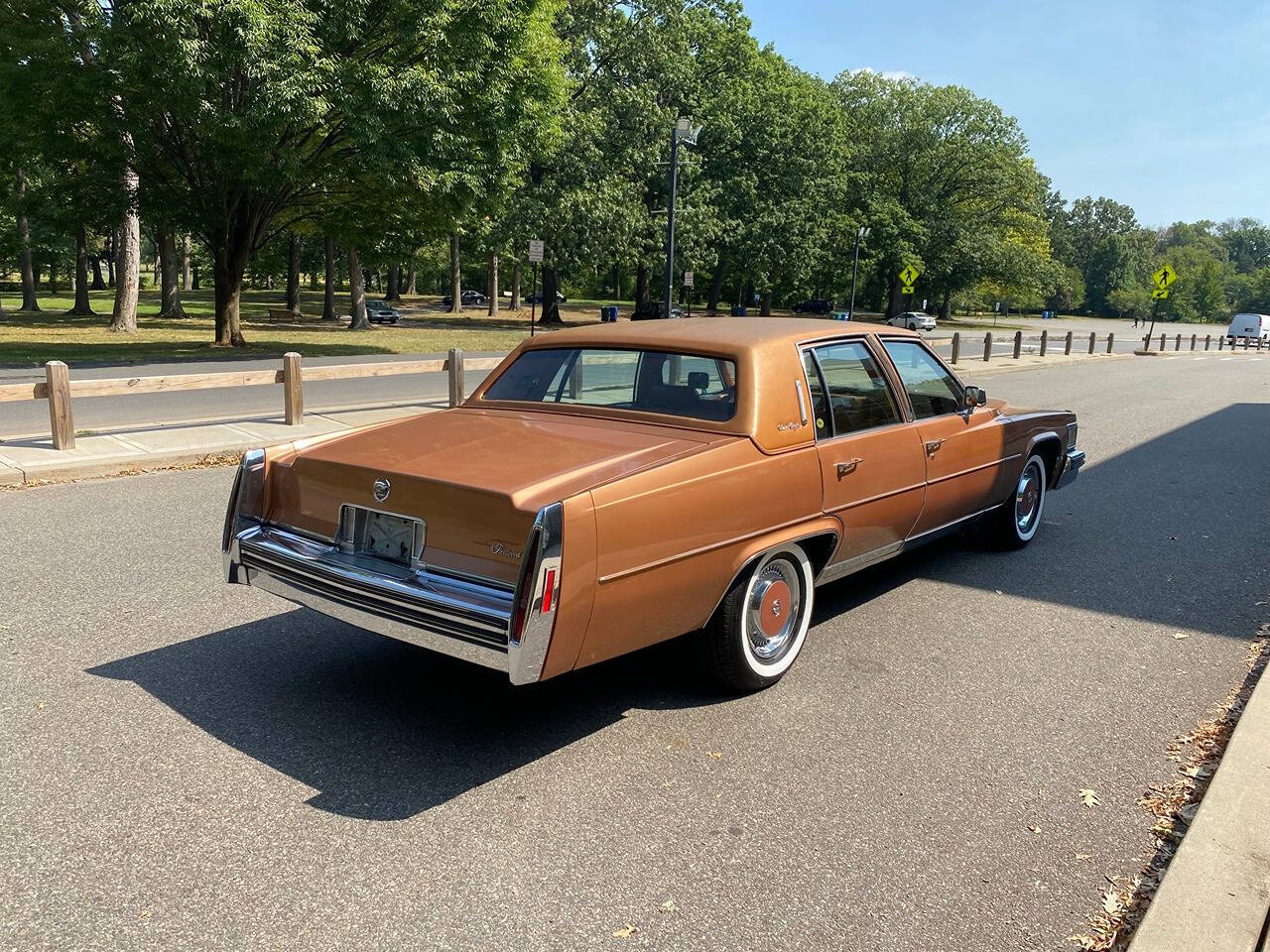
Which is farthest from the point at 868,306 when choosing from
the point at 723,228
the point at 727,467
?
the point at 727,467

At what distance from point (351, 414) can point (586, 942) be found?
32.8ft

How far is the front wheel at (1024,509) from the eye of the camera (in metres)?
6.49

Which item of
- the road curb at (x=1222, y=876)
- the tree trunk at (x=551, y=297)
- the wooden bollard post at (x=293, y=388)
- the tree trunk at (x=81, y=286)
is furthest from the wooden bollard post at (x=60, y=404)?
the tree trunk at (x=551, y=297)

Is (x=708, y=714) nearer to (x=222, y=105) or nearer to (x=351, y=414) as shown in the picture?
(x=351, y=414)

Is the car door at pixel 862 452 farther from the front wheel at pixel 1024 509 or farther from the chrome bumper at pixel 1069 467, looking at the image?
the chrome bumper at pixel 1069 467

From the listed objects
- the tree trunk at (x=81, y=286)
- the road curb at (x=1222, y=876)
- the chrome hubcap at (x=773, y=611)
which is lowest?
the road curb at (x=1222, y=876)

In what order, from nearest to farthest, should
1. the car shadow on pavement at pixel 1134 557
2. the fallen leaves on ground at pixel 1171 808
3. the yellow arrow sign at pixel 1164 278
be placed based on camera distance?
1. the fallen leaves on ground at pixel 1171 808
2. the car shadow on pavement at pixel 1134 557
3. the yellow arrow sign at pixel 1164 278

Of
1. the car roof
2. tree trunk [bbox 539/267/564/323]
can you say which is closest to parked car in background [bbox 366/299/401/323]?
tree trunk [bbox 539/267/564/323]

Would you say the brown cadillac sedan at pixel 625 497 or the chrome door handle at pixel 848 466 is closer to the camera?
the brown cadillac sedan at pixel 625 497

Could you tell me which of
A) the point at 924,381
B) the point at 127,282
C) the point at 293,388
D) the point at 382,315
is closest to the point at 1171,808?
the point at 924,381

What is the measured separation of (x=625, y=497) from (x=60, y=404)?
7.29 metres

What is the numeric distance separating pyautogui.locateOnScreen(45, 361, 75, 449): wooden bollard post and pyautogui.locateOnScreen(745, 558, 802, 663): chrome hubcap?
7.01 meters

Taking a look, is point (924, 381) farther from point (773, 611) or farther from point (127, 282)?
point (127, 282)

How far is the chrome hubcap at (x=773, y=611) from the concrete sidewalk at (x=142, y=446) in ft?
17.6
